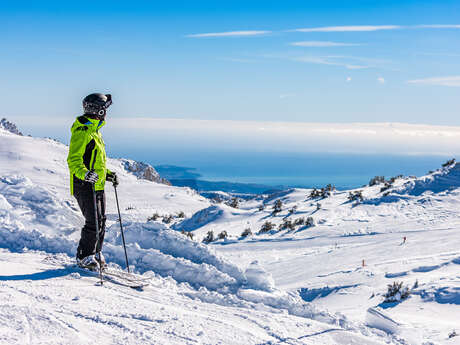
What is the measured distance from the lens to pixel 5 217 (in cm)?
725

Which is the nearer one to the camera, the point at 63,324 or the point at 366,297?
the point at 63,324

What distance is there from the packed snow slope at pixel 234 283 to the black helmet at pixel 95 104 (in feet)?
6.52

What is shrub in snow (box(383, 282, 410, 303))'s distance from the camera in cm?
618

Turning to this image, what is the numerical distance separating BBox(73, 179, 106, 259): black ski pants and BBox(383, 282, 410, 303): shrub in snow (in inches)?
163

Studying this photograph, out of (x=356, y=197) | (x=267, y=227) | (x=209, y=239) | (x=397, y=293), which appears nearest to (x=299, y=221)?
(x=267, y=227)

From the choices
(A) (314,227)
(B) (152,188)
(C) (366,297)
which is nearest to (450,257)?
(C) (366,297)

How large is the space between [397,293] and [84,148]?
15.6 ft

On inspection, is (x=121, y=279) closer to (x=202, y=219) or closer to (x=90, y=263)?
(x=90, y=263)

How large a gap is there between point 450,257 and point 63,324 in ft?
24.6

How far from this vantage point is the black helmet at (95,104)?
5297mm

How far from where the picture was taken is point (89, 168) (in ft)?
17.3

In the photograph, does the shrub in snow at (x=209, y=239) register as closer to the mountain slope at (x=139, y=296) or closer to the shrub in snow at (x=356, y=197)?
the shrub in snow at (x=356, y=197)

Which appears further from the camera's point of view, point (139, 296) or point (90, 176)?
point (90, 176)

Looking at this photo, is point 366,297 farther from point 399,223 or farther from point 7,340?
point 399,223
